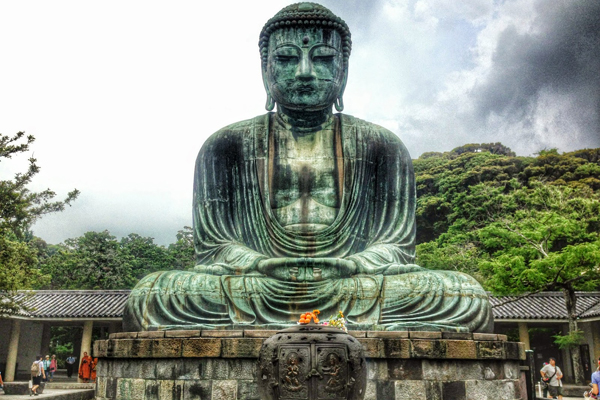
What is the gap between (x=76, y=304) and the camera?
23703 millimetres

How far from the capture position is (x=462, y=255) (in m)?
26.8

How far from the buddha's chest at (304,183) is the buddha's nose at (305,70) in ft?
3.16

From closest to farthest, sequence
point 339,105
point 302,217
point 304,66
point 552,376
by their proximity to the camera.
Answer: point 302,217
point 304,66
point 339,105
point 552,376

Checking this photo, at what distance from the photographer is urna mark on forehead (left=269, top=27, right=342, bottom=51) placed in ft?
26.9

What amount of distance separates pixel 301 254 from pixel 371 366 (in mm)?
2123

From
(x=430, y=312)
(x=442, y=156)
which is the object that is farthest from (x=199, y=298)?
(x=442, y=156)

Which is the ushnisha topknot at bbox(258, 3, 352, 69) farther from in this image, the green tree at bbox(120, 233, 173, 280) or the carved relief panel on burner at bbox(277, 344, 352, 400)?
the green tree at bbox(120, 233, 173, 280)

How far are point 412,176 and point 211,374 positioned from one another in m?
4.18

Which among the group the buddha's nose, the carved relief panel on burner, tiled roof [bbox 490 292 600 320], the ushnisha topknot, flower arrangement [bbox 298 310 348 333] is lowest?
the carved relief panel on burner

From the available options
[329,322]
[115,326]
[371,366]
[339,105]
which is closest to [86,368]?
[115,326]

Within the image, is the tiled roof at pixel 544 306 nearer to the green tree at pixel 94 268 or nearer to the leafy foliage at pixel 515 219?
the leafy foliage at pixel 515 219

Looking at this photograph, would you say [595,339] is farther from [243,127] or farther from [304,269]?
[304,269]

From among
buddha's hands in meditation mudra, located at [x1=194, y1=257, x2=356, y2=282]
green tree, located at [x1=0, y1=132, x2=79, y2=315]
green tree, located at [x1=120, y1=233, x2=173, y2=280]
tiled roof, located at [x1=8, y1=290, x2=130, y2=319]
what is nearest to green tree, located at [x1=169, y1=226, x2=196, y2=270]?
green tree, located at [x1=120, y1=233, x2=173, y2=280]

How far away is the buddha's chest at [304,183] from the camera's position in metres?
7.98
